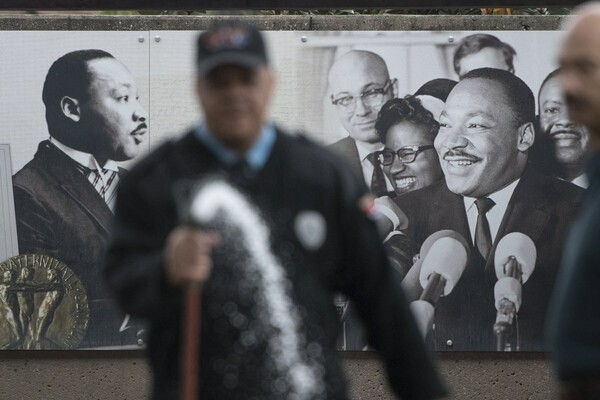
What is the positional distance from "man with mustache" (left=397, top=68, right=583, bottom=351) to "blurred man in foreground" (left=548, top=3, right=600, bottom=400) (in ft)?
15.1

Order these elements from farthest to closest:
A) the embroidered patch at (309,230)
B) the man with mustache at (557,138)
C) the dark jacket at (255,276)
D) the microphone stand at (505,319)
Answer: the microphone stand at (505,319)
the man with mustache at (557,138)
the embroidered patch at (309,230)
the dark jacket at (255,276)

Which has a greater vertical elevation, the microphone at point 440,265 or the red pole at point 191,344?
the microphone at point 440,265

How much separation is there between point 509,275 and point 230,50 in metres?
5.10

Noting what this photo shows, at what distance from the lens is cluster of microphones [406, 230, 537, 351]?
8391 millimetres

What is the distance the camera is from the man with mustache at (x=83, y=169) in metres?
8.40

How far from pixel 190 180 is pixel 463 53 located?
494 cm

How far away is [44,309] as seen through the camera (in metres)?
8.51

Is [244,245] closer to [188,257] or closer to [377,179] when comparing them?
[188,257]

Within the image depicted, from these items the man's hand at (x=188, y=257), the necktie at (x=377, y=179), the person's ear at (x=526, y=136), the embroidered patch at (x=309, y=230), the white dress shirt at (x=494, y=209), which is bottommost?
the man's hand at (x=188, y=257)

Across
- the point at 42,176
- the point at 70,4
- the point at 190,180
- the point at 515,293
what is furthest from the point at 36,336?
the point at 190,180

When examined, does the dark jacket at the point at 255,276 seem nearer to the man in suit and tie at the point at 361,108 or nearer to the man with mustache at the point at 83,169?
the man in suit and tie at the point at 361,108

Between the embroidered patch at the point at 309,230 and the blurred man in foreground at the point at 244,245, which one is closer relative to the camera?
the blurred man in foreground at the point at 244,245

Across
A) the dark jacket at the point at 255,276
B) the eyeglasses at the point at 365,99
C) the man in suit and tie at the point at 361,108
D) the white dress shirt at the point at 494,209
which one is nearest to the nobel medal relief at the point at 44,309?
the man in suit and tie at the point at 361,108

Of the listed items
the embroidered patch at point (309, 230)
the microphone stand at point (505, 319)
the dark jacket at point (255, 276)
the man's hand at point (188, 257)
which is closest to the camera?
the man's hand at point (188, 257)
